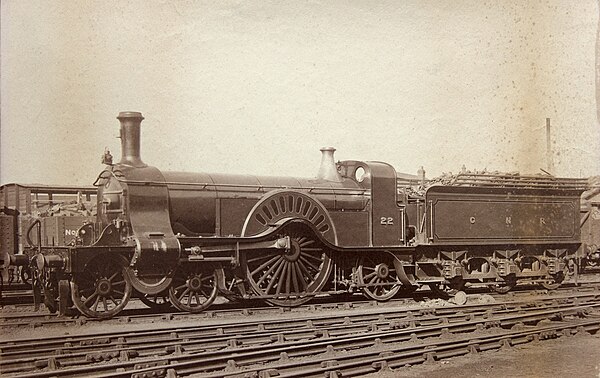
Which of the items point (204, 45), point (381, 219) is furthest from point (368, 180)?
point (204, 45)

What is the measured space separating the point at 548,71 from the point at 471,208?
232 inches

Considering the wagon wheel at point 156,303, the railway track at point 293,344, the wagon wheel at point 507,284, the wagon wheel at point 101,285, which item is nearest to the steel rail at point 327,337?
the railway track at point 293,344

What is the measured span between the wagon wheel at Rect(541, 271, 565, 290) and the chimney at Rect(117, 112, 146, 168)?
1047 centimetres

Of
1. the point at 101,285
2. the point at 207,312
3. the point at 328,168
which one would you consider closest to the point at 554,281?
the point at 328,168

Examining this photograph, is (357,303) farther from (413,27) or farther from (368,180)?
(413,27)

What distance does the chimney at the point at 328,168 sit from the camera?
1481 centimetres

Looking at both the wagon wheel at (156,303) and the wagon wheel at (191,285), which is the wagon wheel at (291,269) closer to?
the wagon wheel at (191,285)

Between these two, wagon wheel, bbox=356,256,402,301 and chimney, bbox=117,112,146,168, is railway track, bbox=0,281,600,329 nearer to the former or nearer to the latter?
wagon wheel, bbox=356,256,402,301

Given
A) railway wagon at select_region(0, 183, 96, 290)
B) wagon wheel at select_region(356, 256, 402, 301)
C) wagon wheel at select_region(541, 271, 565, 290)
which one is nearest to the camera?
wagon wheel at select_region(356, 256, 402, 301)

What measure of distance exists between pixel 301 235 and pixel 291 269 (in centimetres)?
72

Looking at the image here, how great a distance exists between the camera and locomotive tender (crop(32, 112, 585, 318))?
11555mm

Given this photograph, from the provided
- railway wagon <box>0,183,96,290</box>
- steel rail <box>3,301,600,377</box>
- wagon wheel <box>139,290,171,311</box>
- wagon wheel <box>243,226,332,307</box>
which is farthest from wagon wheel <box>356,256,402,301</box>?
railway wagon <box>0,183,96,290</box>

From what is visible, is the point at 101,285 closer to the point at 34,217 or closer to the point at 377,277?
the point at 377,277

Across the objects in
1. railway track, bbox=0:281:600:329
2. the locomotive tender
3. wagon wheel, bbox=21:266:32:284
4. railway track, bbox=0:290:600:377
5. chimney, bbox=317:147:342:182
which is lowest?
railway track, bbox=0:281:600:329
